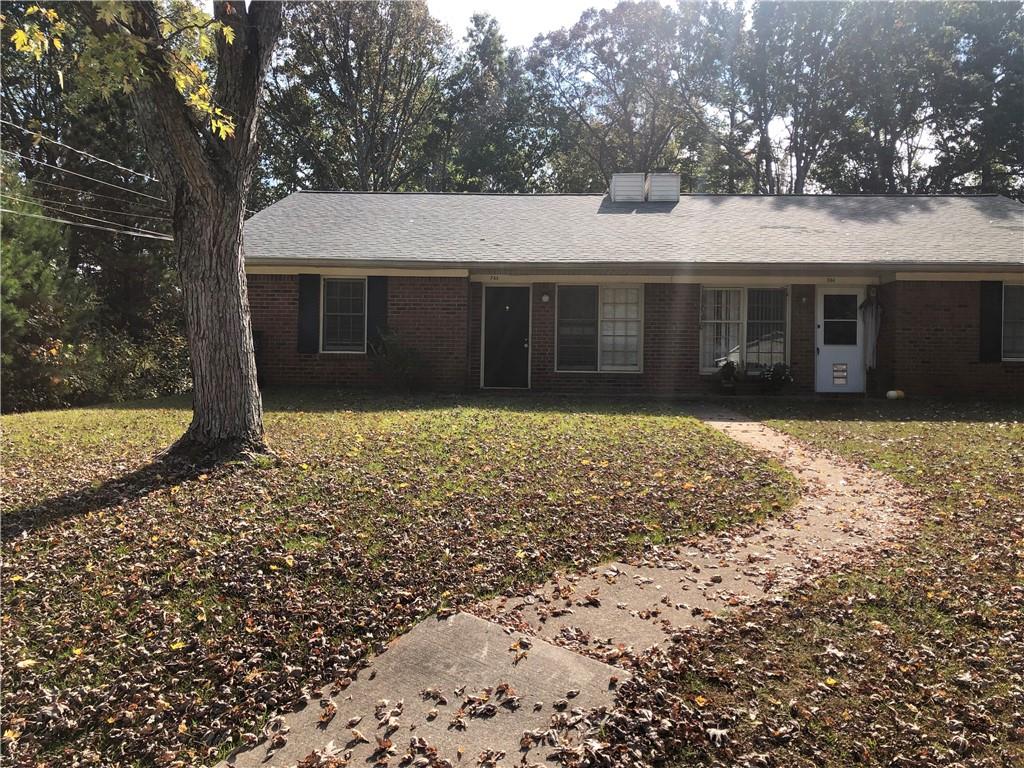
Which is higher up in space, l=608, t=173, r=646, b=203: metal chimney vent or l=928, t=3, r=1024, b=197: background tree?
l=928, t=3, r=1024, b=197: background tree

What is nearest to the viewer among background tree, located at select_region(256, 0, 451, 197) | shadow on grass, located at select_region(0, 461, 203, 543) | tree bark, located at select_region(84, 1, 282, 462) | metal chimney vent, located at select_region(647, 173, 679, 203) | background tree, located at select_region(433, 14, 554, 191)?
shadow on grass, located at select_region(0, 461, 203, 543)

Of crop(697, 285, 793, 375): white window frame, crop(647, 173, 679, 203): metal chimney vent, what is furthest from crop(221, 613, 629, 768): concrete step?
crop(647, 173, 679, 203): metal chimney vent

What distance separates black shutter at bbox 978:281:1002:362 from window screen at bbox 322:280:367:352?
11314 millimetres

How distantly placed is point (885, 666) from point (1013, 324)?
1241cm

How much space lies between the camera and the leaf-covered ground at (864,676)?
2934 millimetres

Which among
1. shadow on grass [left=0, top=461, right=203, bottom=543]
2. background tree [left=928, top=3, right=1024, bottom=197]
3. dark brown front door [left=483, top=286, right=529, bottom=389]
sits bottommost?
shadow on grass [left=0, top=461, right=203, bottom=543]

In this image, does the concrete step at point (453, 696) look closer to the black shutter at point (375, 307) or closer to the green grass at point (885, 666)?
the green grass at point (885, 666)

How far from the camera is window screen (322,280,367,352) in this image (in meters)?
14.0

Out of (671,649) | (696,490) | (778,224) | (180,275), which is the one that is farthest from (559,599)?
(778,224)

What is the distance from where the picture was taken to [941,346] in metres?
13.1

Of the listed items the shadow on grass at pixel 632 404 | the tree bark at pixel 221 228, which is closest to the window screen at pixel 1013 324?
the shadow on grass at pixel 632 404

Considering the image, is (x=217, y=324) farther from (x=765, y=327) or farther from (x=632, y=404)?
(x=765, y=327)

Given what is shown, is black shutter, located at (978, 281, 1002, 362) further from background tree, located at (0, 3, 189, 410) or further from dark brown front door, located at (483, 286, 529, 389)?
background tree, located at (0, 3, 189, 410)

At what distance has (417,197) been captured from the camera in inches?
698
